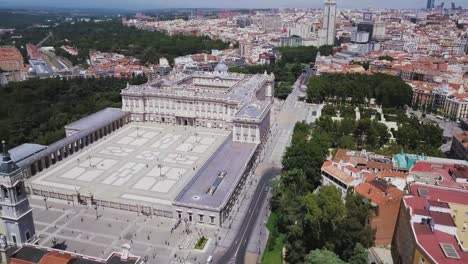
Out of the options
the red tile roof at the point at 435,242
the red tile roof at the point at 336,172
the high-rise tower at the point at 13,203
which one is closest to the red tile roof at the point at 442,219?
the red tile roof at the point at 435,242

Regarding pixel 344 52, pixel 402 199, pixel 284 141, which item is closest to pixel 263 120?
pixel 284 141

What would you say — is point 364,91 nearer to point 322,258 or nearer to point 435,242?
point 435,242

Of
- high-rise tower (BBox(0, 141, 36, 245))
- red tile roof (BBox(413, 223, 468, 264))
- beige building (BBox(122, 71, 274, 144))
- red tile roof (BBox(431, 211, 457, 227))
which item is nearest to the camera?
red tile roof (BBox(413, 223, 468, 264))

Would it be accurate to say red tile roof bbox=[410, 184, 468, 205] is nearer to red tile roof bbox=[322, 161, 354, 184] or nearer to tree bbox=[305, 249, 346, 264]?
red tile roof bbox=[322, 161, 354, 184]

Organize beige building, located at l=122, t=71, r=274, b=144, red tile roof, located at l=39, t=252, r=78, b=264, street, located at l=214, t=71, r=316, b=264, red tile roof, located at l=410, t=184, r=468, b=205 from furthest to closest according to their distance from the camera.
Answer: beige building, located at l=122, t=71, r=274, b=144, street, located at l=214, t=71, r=316, b=264, red tile roof, located at l=410, t=184, r=468, b=205, red tile roof, located at l=39, t=252, r=78, b=264

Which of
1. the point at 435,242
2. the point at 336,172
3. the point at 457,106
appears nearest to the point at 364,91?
the point at 457,106

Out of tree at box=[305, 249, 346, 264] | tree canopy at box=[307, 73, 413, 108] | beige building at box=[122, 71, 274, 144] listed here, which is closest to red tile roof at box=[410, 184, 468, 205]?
tree at box=[305, 249, 346, 264]

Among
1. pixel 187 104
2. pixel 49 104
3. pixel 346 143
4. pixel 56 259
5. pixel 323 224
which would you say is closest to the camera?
pixel 56 259
